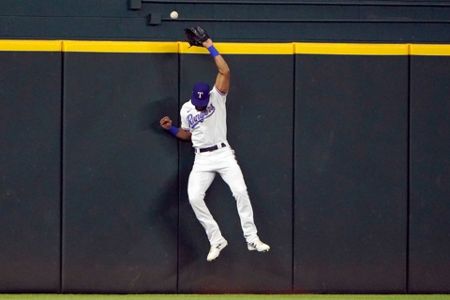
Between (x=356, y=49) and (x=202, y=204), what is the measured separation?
199cm

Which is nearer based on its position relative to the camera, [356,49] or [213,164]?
[213,164]

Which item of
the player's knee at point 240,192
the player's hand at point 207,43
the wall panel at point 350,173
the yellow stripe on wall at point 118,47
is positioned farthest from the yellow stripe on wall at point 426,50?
the yellow stripe on wall at point 118,47

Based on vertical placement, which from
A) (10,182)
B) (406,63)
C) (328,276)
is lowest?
(328,276)

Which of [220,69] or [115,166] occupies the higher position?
[220,69]

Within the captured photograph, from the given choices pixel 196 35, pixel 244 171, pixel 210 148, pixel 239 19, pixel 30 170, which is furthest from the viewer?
pixel 239 19

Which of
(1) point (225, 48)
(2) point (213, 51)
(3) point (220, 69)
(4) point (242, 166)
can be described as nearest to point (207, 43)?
(2) point (213, 51)

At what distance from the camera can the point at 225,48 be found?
12094 millimetres

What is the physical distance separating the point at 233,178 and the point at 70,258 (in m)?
1.65

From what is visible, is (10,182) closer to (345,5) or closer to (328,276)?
(328,276)

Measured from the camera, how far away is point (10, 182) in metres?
12.1

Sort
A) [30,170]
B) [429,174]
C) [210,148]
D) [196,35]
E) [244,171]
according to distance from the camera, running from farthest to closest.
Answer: [429,174], [244,171], [30,170], [210,148], [196,35]

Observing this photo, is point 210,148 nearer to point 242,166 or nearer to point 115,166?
point 242,166

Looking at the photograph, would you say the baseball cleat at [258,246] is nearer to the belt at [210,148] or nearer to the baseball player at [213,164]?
the baseball player at [213,164]

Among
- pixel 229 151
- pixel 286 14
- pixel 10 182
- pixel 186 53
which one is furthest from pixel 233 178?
pixel 286 14
